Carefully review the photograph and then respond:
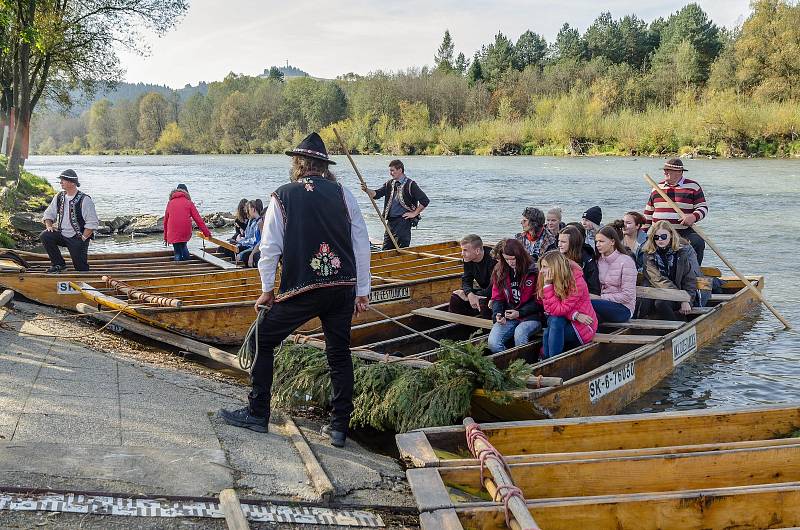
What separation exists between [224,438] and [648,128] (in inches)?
1838

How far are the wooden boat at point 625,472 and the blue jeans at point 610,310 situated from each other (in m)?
2.55

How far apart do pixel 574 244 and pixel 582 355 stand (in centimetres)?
112

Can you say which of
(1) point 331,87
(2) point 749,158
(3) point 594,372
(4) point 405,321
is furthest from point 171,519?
(1) point 331,87

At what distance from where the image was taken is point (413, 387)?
19.1 ft

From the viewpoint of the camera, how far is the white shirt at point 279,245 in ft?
16.0

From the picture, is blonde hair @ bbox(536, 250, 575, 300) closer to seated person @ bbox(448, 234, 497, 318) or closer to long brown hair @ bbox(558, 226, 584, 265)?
long brown hair @ bbox(558, 226, 584, 265)

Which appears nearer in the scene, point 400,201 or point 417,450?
point 417,450

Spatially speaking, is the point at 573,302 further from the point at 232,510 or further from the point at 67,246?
the point at 67,246

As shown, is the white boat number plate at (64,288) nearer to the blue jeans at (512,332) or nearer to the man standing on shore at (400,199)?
the man standing on shore at (400,199)

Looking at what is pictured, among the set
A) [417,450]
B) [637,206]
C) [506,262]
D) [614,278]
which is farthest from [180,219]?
[637,206]

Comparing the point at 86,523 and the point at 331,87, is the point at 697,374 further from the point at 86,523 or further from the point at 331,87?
the point at 331,87

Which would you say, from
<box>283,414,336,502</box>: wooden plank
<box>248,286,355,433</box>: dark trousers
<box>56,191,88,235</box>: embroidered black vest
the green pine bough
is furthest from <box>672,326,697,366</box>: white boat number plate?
<box>56,191,88,235</box>: embroidered black vest

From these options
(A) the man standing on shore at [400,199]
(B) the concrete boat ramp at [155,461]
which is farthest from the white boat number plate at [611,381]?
(A) the man standing on shore at [400,199]

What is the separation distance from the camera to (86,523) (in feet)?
11.8
